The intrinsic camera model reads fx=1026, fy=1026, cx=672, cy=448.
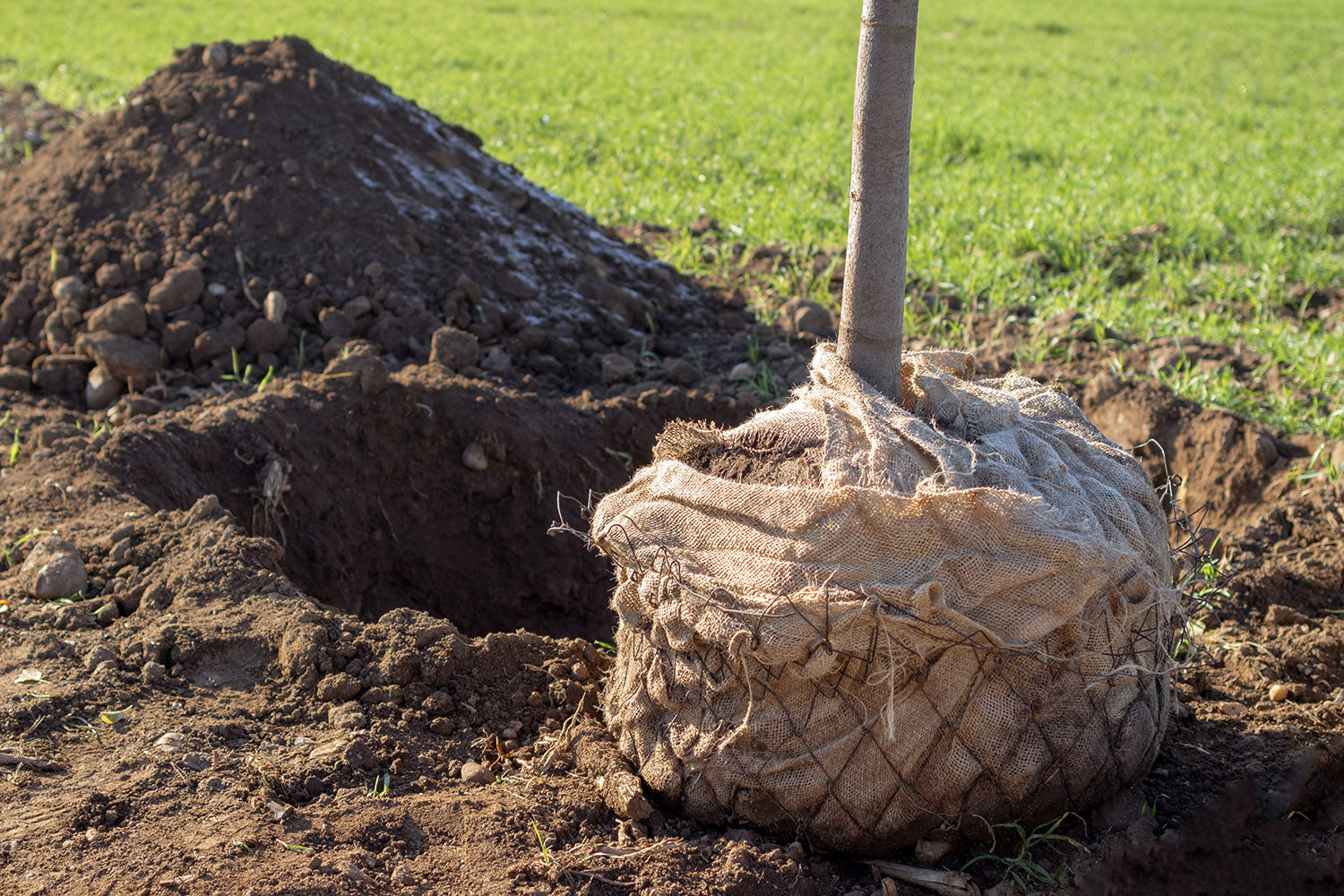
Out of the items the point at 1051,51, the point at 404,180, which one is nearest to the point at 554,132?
the point at 404,180

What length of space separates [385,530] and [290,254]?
1.43 metres

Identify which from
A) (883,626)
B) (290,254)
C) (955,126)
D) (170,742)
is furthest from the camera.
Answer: (955,126)

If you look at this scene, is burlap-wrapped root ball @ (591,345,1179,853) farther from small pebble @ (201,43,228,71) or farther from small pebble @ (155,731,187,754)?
small pebble @ (201,43,228,71)

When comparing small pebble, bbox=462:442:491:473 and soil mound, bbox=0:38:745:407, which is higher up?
soil mound, bbox=0:38:745:407

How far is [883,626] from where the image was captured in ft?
6.01

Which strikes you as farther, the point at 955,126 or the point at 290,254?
the point at 955,126

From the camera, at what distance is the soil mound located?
4.11 m

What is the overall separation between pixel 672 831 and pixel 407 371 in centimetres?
219

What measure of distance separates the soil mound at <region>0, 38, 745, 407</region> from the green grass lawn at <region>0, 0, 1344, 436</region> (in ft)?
3.18

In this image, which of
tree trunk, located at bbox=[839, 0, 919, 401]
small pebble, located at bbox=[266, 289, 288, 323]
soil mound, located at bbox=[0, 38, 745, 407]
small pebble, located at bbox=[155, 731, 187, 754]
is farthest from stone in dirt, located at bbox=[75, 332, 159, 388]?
tree trunk, located at bbox=[839, 0, 919, 401]

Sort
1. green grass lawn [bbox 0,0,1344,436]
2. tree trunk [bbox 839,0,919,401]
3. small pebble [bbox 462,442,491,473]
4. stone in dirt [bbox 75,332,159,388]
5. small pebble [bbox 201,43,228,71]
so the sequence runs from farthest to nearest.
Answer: green grass lawn [bbox 0,0,1344,436] < small pebble [bbox 201,43,228,71] < stone in dirt [bbox 75,332,159,388] < small pebble [bbox 462,442,491,473] < tree trunk [bbox 839,0,919,401]

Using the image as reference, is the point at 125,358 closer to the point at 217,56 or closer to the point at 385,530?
the point at 385,530

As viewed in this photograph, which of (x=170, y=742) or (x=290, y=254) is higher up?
(x=290, y=254)

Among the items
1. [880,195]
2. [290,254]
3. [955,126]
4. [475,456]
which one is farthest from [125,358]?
[955,126]
